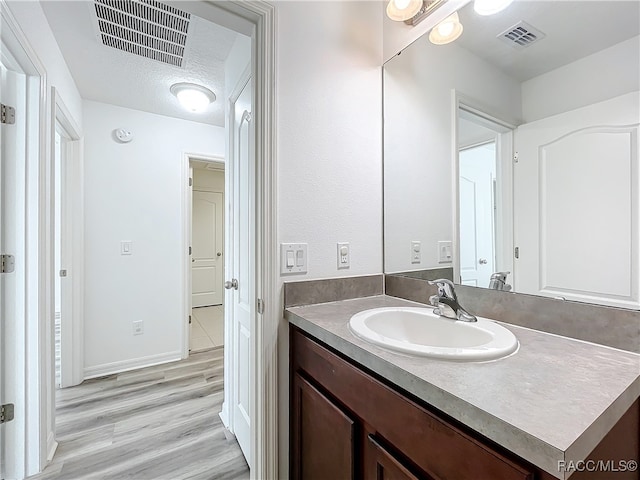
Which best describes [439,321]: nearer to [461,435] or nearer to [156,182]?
[461,435]

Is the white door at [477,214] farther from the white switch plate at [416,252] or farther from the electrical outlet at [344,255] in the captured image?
the electrical outlet at [344,255]

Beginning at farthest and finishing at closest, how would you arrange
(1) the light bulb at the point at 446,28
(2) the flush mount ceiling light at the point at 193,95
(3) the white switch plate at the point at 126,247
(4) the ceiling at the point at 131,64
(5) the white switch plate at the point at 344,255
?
(3) the white switch plate at the point at 126,247
(2) the flush mount ceiling light at the point at 193,95
(4) the ceiling at the point at 131,64
(5) the white switch plate at the point at 344,255
(1) the light bulb at the point at 446,28

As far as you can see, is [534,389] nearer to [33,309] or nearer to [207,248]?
[33,309]

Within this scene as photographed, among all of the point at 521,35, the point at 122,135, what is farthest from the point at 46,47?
the point at 521,35

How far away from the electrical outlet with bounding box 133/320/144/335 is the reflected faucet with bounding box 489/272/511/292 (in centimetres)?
287

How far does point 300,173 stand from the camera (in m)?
1.19

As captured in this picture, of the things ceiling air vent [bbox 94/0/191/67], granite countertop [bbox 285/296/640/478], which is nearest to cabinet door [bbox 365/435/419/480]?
granite countertop [bbox 285/296/640/478]

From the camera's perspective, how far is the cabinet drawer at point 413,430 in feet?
1.62

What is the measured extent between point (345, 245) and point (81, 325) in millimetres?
2456

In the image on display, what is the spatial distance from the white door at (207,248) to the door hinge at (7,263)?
373cm

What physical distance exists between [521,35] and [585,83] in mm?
298

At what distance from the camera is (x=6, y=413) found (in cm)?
139

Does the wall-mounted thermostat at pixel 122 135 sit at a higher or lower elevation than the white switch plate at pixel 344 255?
higher

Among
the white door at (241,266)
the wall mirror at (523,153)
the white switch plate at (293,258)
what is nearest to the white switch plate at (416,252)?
the wall mirror at (523,153)
